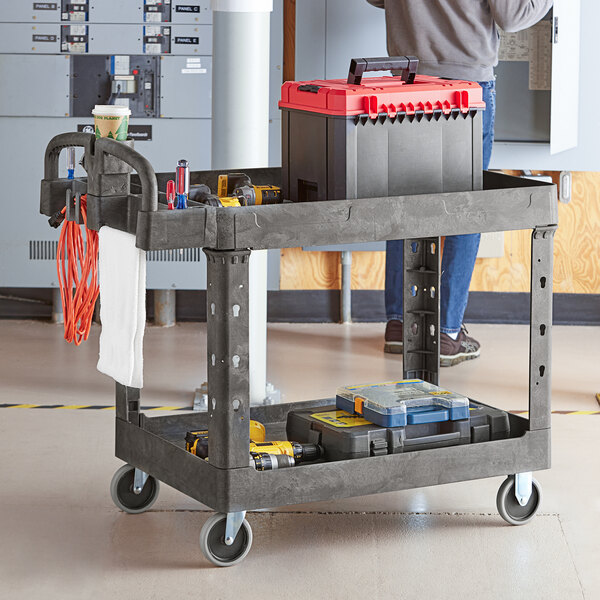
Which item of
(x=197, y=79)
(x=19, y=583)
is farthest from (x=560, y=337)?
(x=19, y=583)

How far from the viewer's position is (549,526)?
3.14 meters

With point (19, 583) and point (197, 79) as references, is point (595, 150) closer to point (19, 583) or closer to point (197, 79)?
point (197, 79)

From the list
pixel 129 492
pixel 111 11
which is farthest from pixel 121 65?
pixel 129 492

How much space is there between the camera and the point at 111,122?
2875 mm

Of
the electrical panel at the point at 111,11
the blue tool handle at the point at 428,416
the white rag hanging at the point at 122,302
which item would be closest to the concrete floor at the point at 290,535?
the blue tool handle at the point at 428,416

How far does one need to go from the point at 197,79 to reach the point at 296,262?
3.16ft

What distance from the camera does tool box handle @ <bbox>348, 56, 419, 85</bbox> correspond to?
288 cm

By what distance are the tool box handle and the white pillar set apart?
42.4 inches

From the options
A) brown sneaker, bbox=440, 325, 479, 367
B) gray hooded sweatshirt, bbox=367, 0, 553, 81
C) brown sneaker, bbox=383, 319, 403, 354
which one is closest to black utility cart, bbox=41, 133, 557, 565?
gray hooded sweatshirt, bbox=367, 0, 553, 81

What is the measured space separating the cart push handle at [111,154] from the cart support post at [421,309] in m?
1.02

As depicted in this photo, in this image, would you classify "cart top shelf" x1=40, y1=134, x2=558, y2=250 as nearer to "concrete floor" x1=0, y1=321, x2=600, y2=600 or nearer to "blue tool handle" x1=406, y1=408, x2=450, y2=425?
"blue tool handle" x1=406, y1=408, x2=450, y2=425

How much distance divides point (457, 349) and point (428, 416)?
190cm

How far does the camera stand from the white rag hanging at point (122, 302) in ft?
8.89

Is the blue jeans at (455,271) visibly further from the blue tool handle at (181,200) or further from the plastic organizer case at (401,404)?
the blue tool handle at (181,200)
